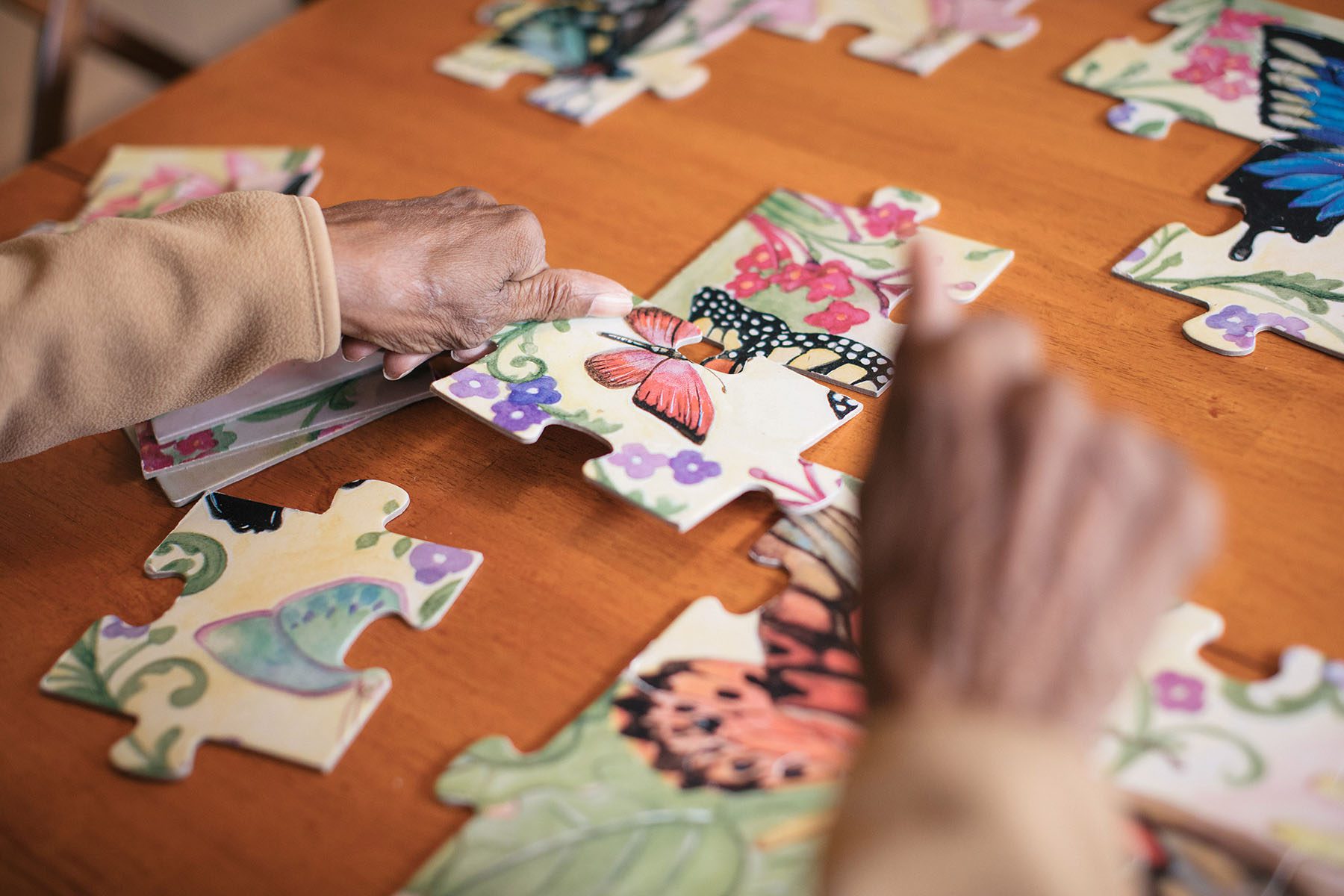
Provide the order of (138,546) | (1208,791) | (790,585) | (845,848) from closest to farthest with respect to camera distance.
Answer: (845,848) → (1208,791) → (790,585) → (138,546)

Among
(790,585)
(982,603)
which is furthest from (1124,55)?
(982,603)

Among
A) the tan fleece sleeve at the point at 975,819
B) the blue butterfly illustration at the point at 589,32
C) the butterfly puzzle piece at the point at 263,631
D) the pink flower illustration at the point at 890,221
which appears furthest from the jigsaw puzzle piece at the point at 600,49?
the tan fleece sleeve at the point at 975,819

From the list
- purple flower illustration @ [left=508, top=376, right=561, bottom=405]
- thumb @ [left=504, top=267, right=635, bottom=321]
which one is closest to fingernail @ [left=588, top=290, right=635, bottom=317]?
thumb @ [left=504, top=267, right=635, bottom=321]

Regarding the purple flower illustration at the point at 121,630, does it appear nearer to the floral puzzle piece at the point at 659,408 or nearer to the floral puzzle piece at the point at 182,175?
the floral puzzle piece at the point at 659,408

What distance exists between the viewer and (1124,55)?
4.92 feet

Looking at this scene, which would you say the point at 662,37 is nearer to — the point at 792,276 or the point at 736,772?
the point at 792,276

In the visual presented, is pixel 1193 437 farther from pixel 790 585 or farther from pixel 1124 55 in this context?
pixel 1124 55

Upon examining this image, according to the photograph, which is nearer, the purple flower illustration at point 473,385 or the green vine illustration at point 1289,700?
the green vine illustration at point 1289,700

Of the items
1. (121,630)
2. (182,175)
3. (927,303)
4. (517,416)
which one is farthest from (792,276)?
(182,175)

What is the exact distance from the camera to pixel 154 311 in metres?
1.00

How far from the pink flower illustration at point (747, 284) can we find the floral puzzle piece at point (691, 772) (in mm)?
398

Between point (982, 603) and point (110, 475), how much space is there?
901 mm

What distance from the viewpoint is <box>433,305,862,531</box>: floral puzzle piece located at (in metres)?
0.98

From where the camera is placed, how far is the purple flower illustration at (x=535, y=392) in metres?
1.07
